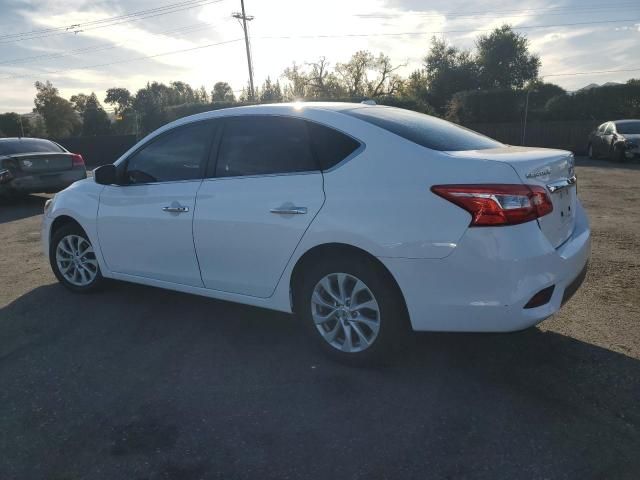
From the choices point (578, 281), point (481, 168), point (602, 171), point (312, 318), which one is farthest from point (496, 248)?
point (602, 171)

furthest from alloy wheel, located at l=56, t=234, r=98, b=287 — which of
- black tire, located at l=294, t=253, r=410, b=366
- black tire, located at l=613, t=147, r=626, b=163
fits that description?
black tire, located at l=613, t=147, r=626, b=163

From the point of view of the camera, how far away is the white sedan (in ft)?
9.55

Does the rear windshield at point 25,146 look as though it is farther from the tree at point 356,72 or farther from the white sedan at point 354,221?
the tree at point 356,72

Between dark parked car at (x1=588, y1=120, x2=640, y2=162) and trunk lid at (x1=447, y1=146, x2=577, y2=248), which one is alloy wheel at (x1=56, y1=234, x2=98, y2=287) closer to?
trunk lid at (x1=447, y1=146, x2=577, y2=248)

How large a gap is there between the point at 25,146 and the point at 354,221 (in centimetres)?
1077

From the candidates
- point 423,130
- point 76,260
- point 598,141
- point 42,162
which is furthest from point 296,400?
point 598,141

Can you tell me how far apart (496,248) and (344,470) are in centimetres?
136

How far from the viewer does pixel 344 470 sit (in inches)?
97.7

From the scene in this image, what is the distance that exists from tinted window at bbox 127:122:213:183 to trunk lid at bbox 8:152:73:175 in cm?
775

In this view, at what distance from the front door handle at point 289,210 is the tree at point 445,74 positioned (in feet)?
113

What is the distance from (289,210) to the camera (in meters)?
3.45

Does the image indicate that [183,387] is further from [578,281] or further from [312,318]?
[578,281]

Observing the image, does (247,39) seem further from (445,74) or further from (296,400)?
(296,400)

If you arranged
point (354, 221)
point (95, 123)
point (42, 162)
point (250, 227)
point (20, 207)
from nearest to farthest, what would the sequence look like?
point (354, 221), point (250, 227), point (42, 162), point (20, 207), point (95, 123)
